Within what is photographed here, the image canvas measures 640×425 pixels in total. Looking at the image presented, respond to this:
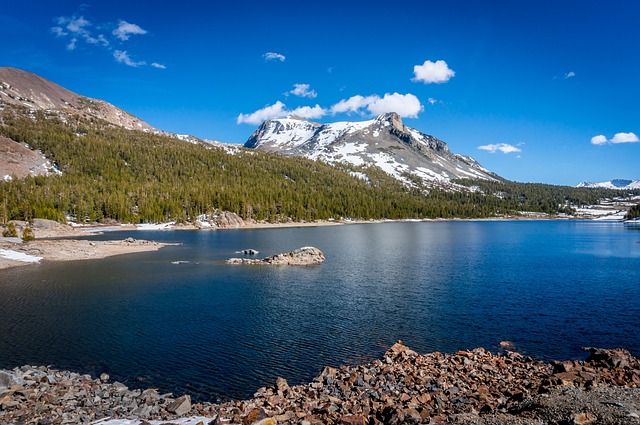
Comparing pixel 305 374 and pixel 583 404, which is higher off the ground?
pixel 583 404

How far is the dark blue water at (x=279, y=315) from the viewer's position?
Result: 103 feet

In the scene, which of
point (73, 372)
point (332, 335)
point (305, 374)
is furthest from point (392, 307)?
point (73, 372)

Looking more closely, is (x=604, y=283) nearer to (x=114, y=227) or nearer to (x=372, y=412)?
(x=372, y=412)

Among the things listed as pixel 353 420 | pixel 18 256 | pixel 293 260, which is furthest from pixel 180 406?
pixel 18 256

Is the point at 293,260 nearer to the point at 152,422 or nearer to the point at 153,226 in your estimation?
the point at 152,422

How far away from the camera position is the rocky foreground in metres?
20.1

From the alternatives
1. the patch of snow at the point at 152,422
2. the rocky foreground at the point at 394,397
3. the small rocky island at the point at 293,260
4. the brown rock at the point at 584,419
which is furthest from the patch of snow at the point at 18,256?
the brown rock at the point at 584,419

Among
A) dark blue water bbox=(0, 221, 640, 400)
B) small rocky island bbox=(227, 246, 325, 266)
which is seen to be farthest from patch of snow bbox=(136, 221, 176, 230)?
small rocky island bbox=(227, 246, 325, 266)

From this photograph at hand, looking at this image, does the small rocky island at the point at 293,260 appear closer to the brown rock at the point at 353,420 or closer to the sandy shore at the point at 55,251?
the sandy shore at the point at 55,251

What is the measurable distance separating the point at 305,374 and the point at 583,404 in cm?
1671

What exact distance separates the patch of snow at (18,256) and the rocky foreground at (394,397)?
63394mm

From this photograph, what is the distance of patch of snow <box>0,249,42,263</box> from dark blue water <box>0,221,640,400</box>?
20.5 feet

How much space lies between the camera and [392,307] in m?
47.5

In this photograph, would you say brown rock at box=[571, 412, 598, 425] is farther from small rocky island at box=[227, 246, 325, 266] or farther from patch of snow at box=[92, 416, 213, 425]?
small rocky island at box=[227, 246, 325, 266]
